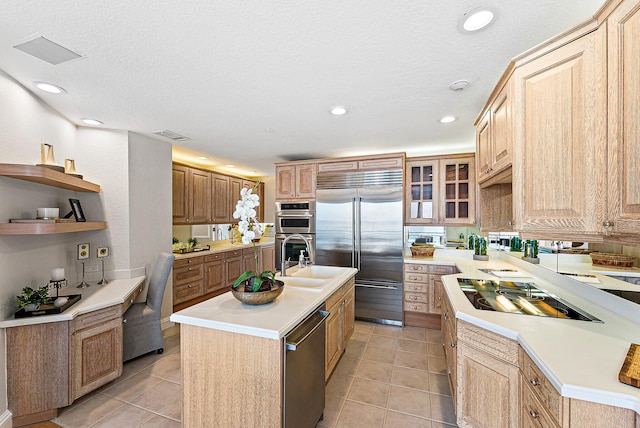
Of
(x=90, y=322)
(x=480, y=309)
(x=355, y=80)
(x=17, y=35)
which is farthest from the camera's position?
(x=90, y=322)

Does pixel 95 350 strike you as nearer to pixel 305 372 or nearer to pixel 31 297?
pixel 31 297

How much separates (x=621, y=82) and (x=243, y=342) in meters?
2.12

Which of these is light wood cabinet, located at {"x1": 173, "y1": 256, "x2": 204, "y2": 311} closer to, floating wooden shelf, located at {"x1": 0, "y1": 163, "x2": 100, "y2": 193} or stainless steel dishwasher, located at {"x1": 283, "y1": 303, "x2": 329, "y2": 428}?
floating wooden shelf, located at {"x1": 0, "y1": 163, "x2": 100, "y2": 193}

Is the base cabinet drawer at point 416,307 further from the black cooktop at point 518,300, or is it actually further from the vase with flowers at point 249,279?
the vase with flowers at point 249,279

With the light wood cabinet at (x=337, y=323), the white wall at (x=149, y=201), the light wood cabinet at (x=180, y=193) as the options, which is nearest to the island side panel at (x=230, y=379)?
the light wood cabinet at (x=337, y=323)

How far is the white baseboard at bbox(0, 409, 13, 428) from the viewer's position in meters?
1.75

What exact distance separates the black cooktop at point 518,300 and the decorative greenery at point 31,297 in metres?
3.27

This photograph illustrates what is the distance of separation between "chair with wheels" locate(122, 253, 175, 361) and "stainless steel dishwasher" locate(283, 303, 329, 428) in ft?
6.28

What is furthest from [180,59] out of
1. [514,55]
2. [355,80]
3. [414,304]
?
[414,304]

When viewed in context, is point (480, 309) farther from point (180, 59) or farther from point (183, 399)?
point (180, 59)

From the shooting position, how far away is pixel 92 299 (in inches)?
90.4

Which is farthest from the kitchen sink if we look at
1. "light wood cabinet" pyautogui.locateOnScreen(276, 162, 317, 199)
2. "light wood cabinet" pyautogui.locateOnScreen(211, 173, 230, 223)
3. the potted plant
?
"light wood cabinet" pyautogui.locateOnScreen(211, 173, 230, 223)

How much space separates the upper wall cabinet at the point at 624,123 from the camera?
100 centimetres

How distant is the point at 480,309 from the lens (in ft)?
5.55
